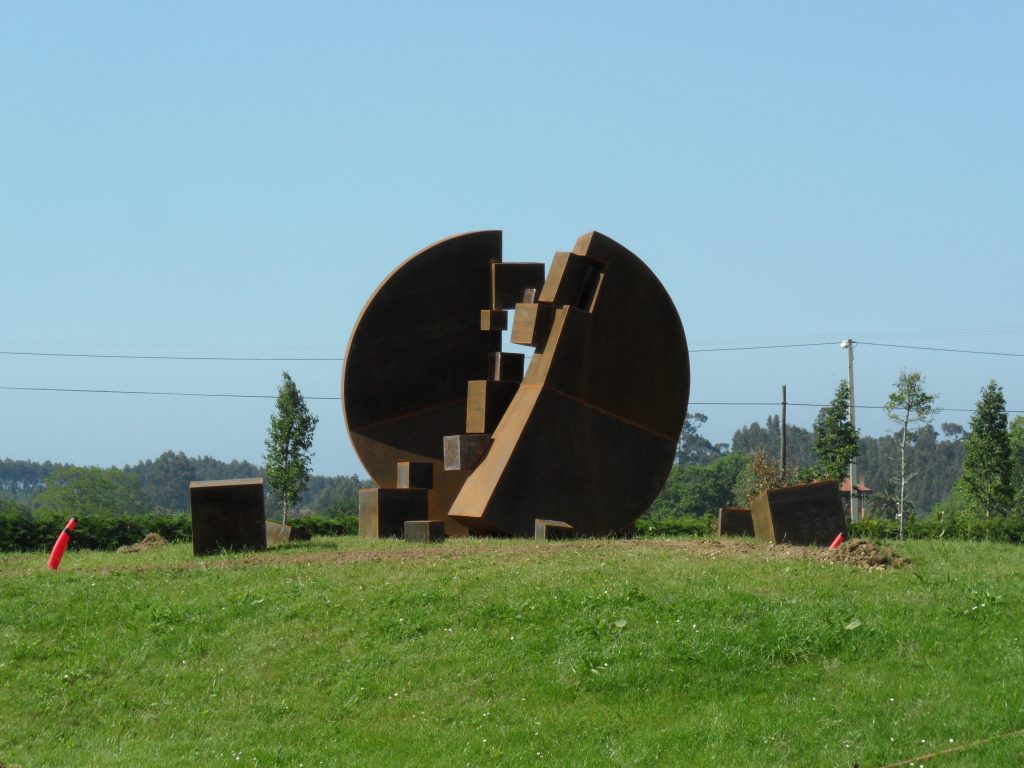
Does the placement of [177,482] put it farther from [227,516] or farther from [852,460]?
[227,516]

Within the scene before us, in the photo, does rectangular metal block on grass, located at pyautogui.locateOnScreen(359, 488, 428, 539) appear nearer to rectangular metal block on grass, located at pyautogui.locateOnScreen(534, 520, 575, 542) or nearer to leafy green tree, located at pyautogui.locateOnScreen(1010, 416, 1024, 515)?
rectangular metal block on grass, located at pyautogui.locateOnScreen(534, 520, 575, 542)

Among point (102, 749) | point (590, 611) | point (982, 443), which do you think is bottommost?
point (102, 749)

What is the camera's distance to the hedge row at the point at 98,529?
21.9m

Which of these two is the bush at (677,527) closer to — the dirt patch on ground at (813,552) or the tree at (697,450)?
the dirt patch on ground at (813,552)

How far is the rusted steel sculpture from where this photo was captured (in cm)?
1738

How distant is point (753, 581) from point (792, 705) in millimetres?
3107

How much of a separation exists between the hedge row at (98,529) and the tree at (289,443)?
1078 cm

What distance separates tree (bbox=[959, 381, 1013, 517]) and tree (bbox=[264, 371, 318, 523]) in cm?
1864

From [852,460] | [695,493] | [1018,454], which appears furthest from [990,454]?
[695,493]

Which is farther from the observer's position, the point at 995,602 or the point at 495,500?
the point at 495,500

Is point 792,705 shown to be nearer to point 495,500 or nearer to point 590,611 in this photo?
point 590,611

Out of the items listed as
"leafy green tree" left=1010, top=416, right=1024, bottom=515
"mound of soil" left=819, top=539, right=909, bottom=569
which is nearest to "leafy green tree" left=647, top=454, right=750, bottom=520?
"leafy green tree" left=1010, top=416, right=1024, bottom=515

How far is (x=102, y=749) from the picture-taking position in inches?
364

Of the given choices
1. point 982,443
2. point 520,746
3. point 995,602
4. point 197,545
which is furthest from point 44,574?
point 982,443
